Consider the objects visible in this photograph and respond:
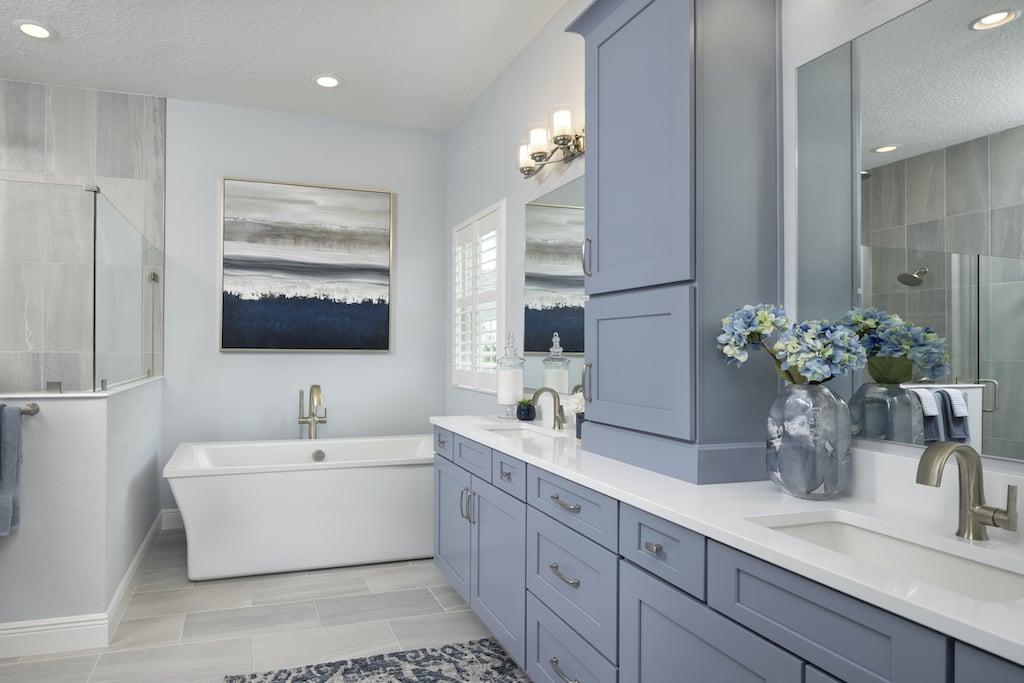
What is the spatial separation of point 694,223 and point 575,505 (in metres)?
0.82

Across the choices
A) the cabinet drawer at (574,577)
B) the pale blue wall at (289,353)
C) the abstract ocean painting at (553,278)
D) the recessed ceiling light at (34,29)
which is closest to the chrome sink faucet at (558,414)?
the abstract ocean painting at (553,278)

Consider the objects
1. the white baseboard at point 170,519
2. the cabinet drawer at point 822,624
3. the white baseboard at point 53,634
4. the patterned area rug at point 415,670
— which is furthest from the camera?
the white baseboard at point 170,519

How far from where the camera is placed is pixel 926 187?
1541 millimetres

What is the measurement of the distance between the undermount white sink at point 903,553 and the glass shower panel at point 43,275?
9.31ft

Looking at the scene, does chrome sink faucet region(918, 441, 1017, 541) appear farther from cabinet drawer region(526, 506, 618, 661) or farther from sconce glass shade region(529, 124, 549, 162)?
sconce glass shade region(529, 124, 549, 162)

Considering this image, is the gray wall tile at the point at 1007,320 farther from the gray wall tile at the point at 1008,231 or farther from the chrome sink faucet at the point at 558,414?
the chrome sink faucet at the point at 558,414

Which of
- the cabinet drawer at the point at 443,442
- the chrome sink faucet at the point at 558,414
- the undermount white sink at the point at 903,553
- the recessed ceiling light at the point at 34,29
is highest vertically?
the recessed ceiling light at the point at 34,29

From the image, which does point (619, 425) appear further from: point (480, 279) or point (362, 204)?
point (362, 204)

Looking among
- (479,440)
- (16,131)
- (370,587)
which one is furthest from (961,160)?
(16,131)

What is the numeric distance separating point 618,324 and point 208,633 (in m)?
2.16

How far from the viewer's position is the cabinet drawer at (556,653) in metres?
1.80

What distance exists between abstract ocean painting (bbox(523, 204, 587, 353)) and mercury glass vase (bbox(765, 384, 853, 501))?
1.29m

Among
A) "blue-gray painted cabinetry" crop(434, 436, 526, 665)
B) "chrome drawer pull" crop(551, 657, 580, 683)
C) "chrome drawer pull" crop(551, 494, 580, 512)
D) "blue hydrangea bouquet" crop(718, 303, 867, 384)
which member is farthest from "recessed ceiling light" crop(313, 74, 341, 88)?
"chrome drawer pull" crop(551, 657, 580, 683)

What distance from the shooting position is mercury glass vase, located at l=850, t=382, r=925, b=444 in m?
1.57
